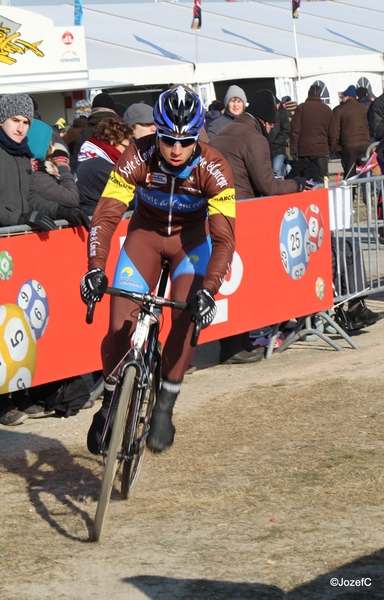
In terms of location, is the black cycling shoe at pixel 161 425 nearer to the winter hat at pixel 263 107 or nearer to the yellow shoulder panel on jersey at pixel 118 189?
the yellow shoulder panel on jersey at pixel 118 189

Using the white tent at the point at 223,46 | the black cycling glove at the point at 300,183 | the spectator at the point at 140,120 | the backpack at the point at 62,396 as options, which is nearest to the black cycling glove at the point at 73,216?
the backpack at the point at 62,396

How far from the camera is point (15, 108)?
21.5ft

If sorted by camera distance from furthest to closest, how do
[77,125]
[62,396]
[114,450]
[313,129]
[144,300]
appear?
[313,129] < [77,125] < [62,396] < [144,300] < [114,450]

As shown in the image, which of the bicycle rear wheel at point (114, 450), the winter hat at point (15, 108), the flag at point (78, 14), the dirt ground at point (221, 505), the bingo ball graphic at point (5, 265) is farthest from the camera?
the flag at point (78, 14)

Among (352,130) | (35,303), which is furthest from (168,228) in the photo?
(352,130)

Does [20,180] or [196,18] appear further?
[196,18]

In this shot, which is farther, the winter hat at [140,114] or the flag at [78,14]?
the flag at [78,14]

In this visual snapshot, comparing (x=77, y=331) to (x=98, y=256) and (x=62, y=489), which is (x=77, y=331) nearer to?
(x=62, y=489)

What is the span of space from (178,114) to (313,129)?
43.9ft

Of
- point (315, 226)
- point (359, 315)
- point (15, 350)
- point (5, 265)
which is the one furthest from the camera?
point (359, 315)

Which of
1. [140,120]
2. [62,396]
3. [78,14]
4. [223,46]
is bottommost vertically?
[62,396]

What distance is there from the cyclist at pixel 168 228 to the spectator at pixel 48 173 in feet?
6.19

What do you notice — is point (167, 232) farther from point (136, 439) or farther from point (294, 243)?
point (294, 243)

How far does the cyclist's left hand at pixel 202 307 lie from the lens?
178 inches
